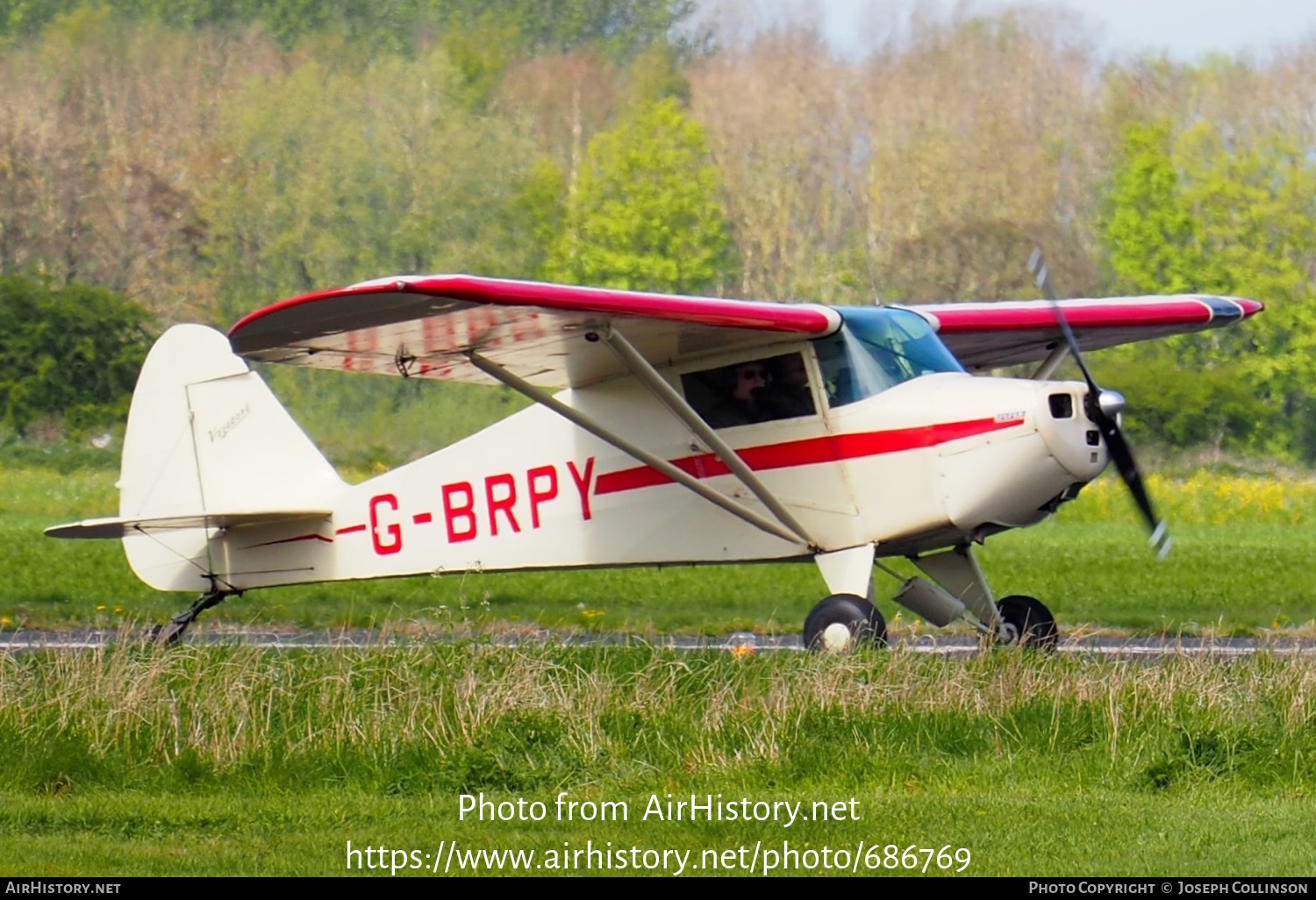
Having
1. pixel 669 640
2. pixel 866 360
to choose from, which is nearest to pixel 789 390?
pixel 866 360

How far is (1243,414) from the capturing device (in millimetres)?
37094

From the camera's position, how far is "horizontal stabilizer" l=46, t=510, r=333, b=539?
1202cm

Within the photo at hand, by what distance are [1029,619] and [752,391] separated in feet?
7.97

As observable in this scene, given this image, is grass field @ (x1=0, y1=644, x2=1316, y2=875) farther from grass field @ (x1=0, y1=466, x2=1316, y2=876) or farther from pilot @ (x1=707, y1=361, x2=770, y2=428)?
pilot @ (x1=707, y1=361, x2=770, y2=428)

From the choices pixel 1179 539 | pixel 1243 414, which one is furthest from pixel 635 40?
pixel 1179 539

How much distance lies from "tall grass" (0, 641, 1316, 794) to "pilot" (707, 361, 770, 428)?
2.60 m

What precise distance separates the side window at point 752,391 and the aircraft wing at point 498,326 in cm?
17

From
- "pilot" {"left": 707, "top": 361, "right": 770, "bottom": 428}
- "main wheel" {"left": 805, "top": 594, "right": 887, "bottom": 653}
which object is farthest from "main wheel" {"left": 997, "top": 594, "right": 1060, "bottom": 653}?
"pilot" {"left": 707, "top": 361, "right": 770, "bottom": 428}

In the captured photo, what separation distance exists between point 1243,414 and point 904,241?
26.9 ft

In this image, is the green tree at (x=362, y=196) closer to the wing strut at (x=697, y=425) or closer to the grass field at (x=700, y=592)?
the grass field at (x=700, y=592)

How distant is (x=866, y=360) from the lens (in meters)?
11.3

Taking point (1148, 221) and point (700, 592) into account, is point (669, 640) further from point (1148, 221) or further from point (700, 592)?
point (1148, 221)

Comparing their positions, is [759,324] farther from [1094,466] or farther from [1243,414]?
[1243,414]

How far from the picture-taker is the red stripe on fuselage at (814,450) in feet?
35.3
